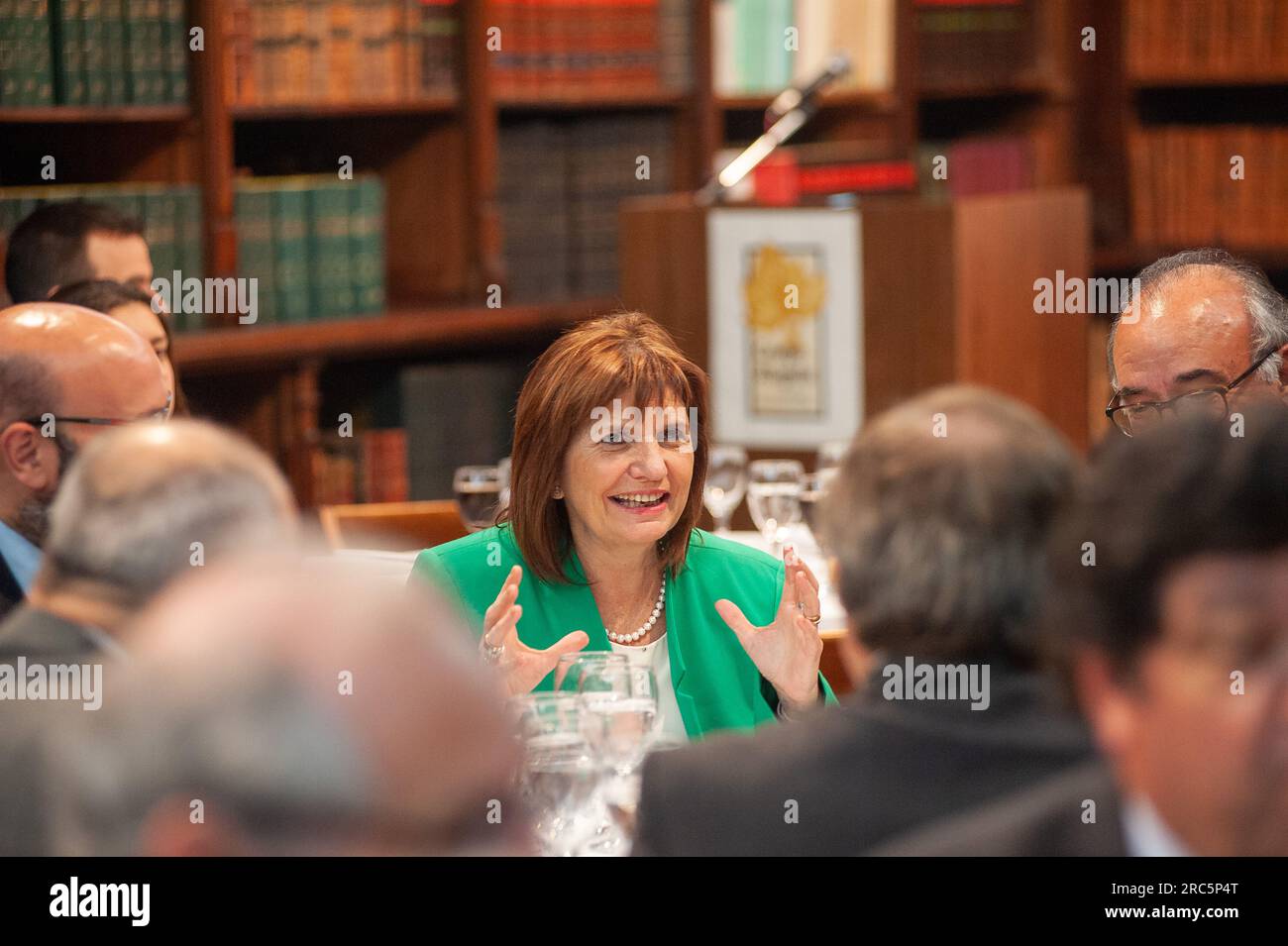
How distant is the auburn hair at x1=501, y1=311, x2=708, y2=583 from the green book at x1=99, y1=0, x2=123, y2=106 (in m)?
2.16

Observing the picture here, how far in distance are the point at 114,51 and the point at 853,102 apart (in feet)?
8.16

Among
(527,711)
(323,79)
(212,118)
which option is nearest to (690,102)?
(323,79)

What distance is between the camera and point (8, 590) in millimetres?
2215

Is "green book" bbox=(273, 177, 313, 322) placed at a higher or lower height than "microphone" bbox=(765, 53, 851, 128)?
lower

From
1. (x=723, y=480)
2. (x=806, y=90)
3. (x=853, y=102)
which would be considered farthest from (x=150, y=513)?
(x=853, y=102)

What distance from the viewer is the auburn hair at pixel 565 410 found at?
8.68ft

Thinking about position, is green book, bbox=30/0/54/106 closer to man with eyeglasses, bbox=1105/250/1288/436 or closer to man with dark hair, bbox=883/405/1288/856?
man with eyeglasses, bbox=1105/250/1288/436

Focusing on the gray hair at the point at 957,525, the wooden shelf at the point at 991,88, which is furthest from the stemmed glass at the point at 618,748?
the wooden shelf at the point at 991,88

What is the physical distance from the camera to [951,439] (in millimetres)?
1462

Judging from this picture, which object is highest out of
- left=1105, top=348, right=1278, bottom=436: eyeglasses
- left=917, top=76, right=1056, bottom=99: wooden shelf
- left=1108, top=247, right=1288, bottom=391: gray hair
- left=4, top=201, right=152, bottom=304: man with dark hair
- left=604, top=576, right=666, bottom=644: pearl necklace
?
left=917, top=76, right=1056, bottom=99: wooden shelf

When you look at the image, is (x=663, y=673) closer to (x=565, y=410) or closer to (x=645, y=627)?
(x=645, y=627)

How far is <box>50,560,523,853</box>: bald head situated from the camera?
34.9 inches

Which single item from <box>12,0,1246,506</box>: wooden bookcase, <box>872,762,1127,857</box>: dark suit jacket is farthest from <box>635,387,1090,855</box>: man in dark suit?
<box>12,0,1246,506</box>: wooden bookcase
